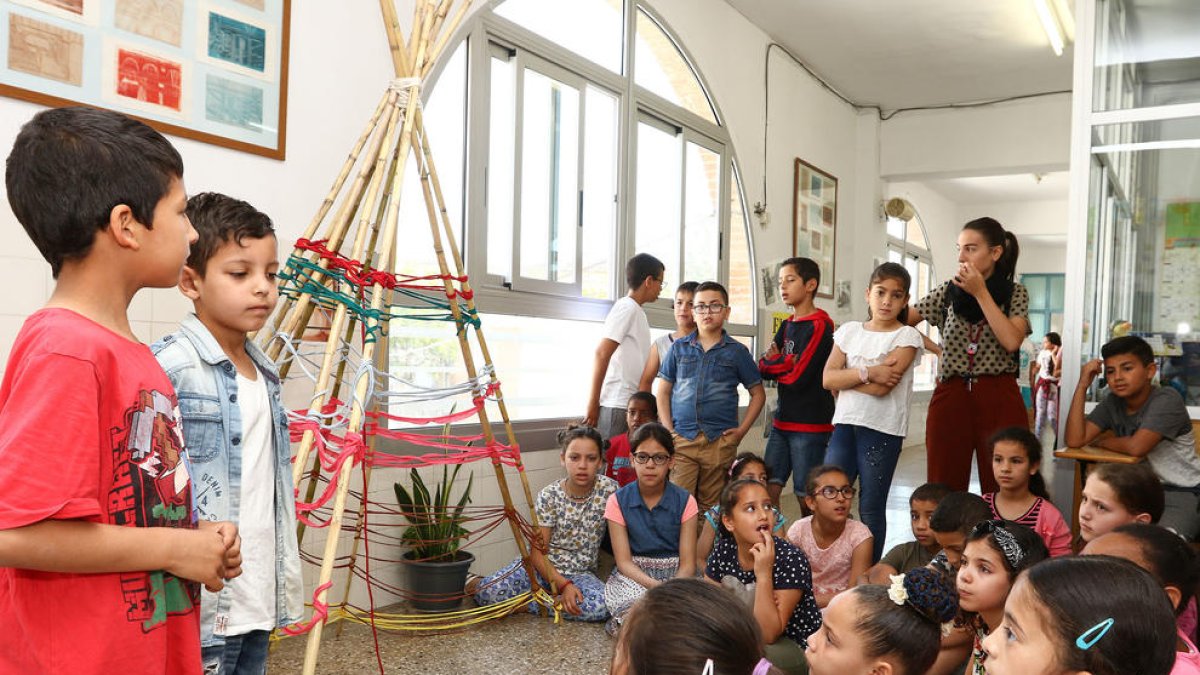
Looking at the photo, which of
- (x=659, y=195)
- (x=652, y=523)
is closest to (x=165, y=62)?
(x=652, y=523)

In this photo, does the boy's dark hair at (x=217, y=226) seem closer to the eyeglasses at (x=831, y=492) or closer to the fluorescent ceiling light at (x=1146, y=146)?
the eyeglasses at (x=831, y=492)

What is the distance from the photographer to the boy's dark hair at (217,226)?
138 cm

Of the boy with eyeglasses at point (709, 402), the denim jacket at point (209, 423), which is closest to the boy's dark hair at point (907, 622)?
the denim jacket at point (209, 423)

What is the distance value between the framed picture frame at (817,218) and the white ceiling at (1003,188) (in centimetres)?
374

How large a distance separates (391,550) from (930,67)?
5215 millimetres

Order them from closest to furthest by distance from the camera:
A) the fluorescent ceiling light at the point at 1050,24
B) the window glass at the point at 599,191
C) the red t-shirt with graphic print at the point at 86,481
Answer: the red t-shirt with graphic print at the point at 86,481 → the window glass at the point at 599,191 → the fluorescent ceiling light at the point at 1050,24

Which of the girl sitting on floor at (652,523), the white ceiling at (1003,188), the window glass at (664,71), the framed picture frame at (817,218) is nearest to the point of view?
the girl sitting on floor at (652,523)

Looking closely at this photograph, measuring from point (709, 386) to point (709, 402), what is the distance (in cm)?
7

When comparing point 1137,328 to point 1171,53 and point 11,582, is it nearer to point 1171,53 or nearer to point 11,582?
point 1171,53

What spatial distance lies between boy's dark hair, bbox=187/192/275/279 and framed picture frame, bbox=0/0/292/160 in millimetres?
1202

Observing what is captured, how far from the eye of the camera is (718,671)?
3.91 feet

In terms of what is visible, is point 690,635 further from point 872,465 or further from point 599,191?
point 599,191

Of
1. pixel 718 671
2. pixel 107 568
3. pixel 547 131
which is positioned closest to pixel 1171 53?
pixel 547 131

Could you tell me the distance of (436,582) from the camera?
3.19 metres
